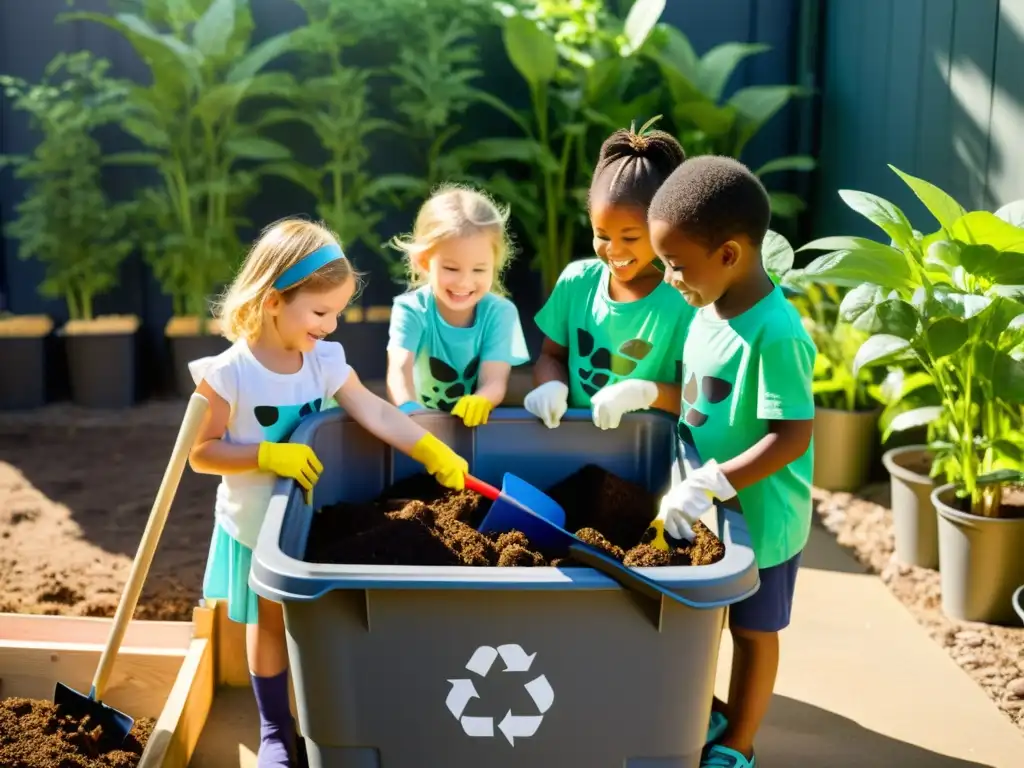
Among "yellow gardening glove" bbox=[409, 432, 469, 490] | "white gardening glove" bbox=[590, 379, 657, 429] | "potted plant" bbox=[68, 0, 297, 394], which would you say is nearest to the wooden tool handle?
"yellow gardening glove" bbox=[409, 432, 469, 490]

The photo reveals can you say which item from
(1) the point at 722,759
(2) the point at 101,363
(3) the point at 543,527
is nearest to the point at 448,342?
(3) the point at 543,527

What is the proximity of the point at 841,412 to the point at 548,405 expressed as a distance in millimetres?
2012

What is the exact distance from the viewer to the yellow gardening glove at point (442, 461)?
5.98 feet

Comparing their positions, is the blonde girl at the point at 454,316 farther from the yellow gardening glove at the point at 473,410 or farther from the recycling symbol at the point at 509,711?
the recycling symbol at the point at 509,711

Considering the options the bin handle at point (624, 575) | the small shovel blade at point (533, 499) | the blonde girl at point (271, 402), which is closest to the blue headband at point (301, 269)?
the blonde girl at point (271, 402)

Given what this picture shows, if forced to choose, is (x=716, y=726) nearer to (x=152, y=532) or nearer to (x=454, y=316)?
(x=454, y=316)

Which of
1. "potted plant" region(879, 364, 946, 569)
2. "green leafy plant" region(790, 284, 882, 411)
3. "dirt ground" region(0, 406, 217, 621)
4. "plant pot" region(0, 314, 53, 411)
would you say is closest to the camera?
"dirt ground" region(0, 406, 217, 621)

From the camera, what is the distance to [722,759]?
1.86 meters

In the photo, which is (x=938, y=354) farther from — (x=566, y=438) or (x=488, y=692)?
(x=488, y=692)

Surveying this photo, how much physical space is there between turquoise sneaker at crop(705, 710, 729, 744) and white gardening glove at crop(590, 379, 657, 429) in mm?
563

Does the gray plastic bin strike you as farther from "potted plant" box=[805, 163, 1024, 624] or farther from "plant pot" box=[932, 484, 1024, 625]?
"plant pot" box=[932, 484, 1024, 625]

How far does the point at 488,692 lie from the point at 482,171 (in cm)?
398

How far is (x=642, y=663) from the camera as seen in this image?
4.27 feet

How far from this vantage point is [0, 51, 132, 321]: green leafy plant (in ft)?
14.8
